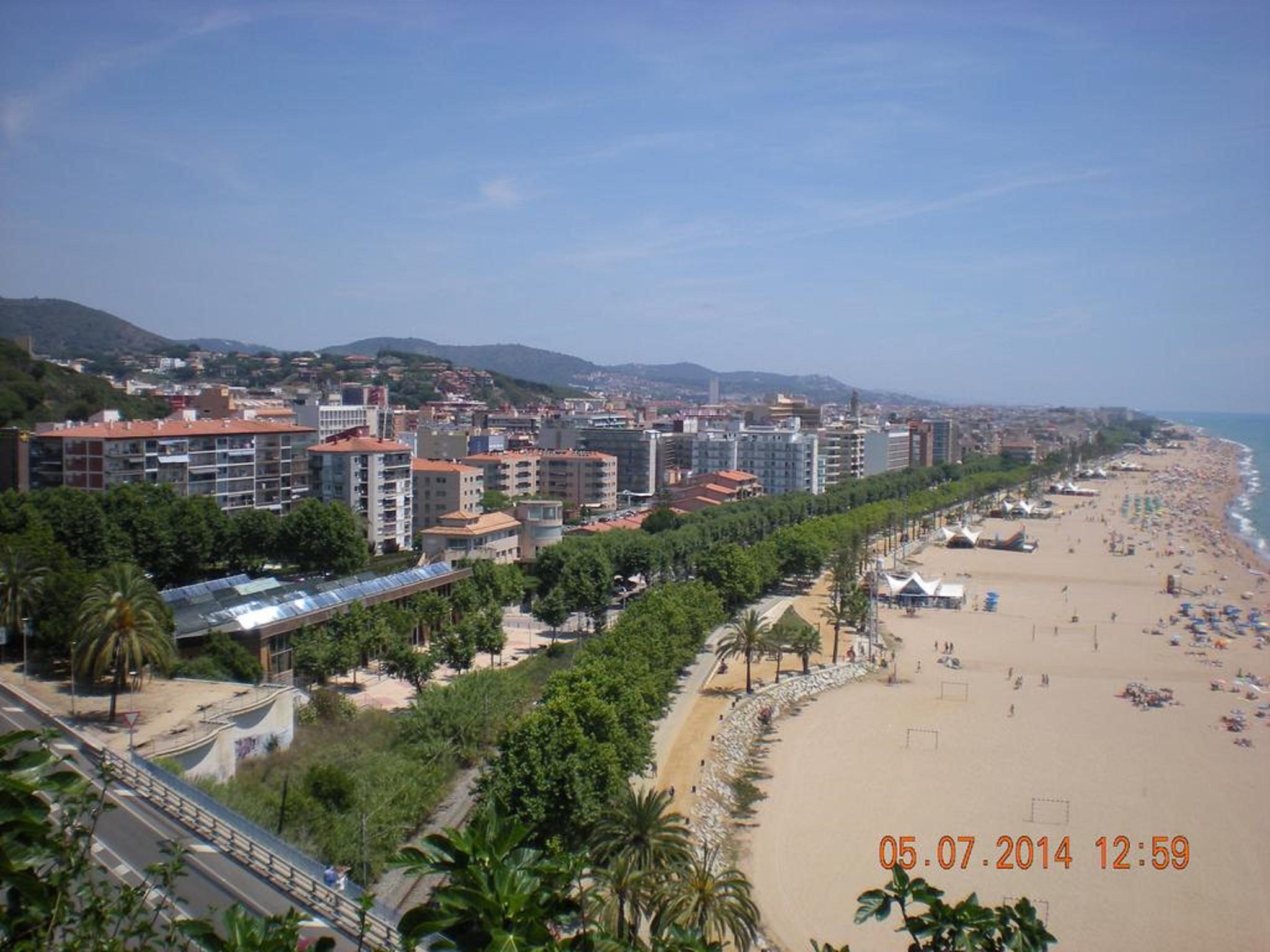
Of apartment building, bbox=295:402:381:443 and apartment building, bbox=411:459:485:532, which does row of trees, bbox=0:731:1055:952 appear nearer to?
apartment building, bbox=411:459:485:532

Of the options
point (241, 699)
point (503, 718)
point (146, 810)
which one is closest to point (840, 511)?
→ point (503, 718)

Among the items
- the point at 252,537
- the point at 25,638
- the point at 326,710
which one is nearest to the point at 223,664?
the point at 326,710

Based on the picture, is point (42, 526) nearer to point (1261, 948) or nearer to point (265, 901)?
point (265, 901)

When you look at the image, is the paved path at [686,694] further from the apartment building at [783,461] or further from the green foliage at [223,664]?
the apartment building at [783,461]

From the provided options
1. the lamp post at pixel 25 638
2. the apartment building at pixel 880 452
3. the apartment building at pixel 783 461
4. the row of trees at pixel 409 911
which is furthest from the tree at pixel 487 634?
the apartment building at pixel 880 452

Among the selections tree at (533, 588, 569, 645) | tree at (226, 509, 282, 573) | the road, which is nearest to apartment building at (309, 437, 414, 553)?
tree at (226, 509, 282, 573)

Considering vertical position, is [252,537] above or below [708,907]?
above

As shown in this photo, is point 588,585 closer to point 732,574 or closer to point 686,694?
point 732,574
